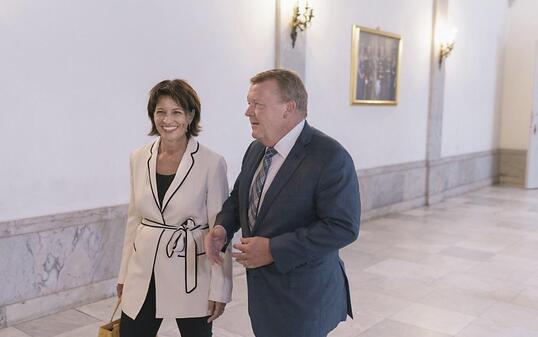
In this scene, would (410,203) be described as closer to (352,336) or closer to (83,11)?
(352,336)

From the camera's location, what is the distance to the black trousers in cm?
237

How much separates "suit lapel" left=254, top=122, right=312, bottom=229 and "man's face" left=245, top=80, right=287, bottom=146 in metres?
0.08

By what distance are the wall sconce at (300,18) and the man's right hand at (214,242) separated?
4449 millimetres

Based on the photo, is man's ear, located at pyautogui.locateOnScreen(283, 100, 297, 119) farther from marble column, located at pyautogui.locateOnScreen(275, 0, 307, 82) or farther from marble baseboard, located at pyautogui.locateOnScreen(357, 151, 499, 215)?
marble baseboard, located at pyautogui.locateOnScreen(357, 151, 499, 215)

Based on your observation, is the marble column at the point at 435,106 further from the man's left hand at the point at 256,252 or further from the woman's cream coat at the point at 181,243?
the man's left hand at the point at 256,252

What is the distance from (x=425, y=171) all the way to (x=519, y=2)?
210 inches

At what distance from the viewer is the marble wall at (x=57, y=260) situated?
4023 millimetres

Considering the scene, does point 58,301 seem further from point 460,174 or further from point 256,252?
point 460,174

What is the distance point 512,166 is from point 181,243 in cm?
1159

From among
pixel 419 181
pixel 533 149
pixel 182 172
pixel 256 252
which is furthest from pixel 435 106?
pixel 256 252

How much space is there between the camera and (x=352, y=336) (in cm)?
400

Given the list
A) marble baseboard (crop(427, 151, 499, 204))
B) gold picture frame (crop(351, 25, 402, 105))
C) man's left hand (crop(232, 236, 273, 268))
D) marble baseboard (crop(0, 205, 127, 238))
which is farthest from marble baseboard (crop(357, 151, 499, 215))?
man's left hand (crop(232, 236, 273, 268))

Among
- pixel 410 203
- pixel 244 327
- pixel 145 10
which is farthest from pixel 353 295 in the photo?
pixel 410 203

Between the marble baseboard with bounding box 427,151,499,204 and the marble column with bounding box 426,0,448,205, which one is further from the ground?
the marble column with bounding box 426,0,448,205
